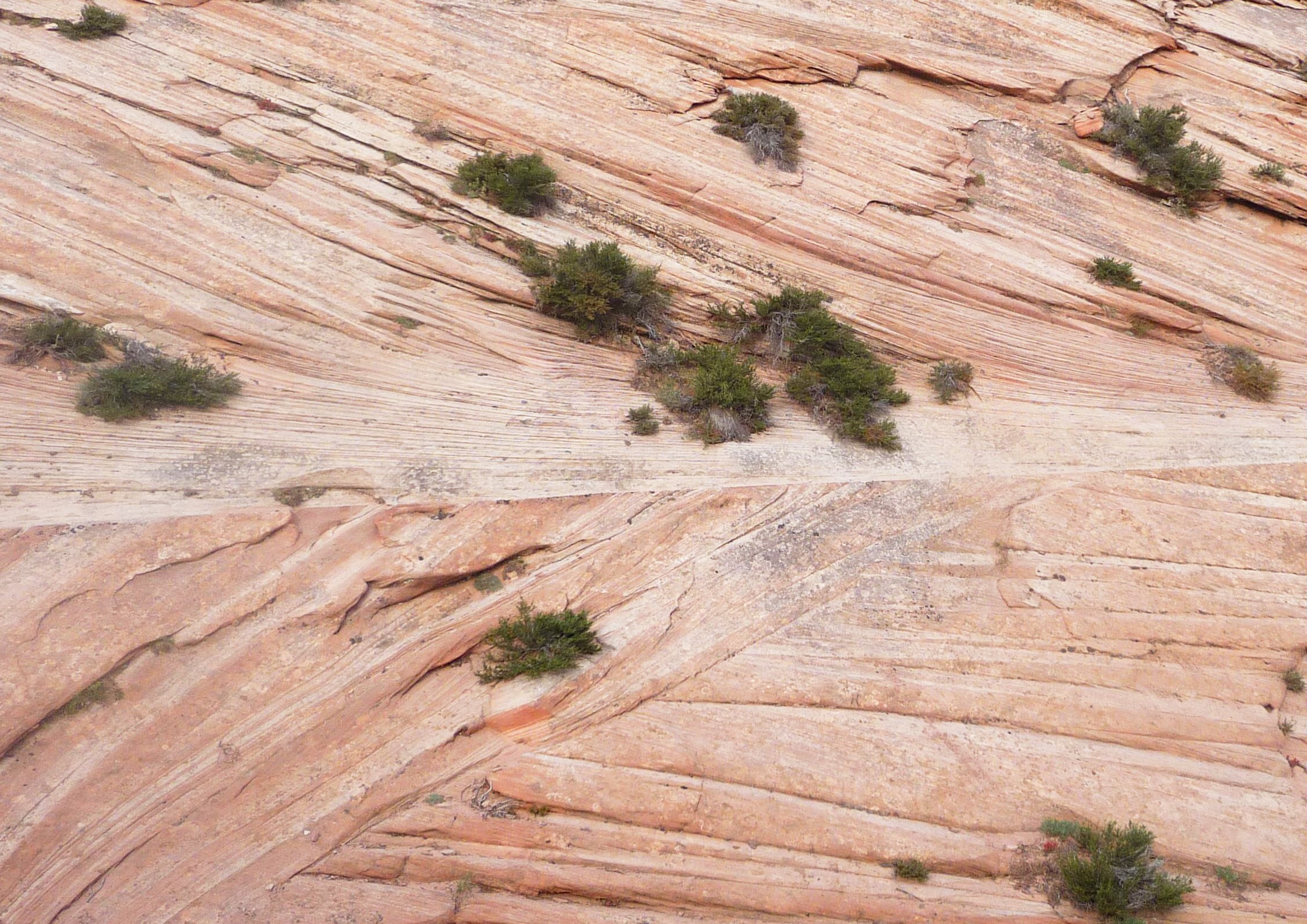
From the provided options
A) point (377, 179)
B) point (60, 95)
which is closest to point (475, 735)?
point (377, 179)

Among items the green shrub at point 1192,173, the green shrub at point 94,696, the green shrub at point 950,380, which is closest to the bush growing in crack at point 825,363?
the green shrub at point 950,380

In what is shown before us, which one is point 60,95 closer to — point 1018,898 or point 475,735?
point 475,735

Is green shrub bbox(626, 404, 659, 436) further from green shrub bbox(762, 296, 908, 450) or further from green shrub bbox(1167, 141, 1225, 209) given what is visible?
green shrub bbox(1167, 141, 1225, 209)

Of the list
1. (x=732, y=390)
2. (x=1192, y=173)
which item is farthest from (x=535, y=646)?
(x=1192, y=173)

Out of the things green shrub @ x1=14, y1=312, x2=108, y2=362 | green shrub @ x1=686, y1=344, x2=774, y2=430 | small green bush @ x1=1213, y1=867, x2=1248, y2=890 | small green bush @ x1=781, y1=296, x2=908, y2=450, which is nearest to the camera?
small green bush @ x1=1213, y1=867, x2=1248, y2=890

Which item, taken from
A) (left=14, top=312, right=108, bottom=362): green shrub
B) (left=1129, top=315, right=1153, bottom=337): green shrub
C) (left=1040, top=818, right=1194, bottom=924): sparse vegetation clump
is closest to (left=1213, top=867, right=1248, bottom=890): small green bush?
(left=1040, top=818, right=1194, bottom=924): sparse vegetation clump

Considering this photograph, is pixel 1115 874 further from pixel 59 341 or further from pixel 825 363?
pixel 59 341

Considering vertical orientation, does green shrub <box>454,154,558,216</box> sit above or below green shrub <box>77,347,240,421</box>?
above
